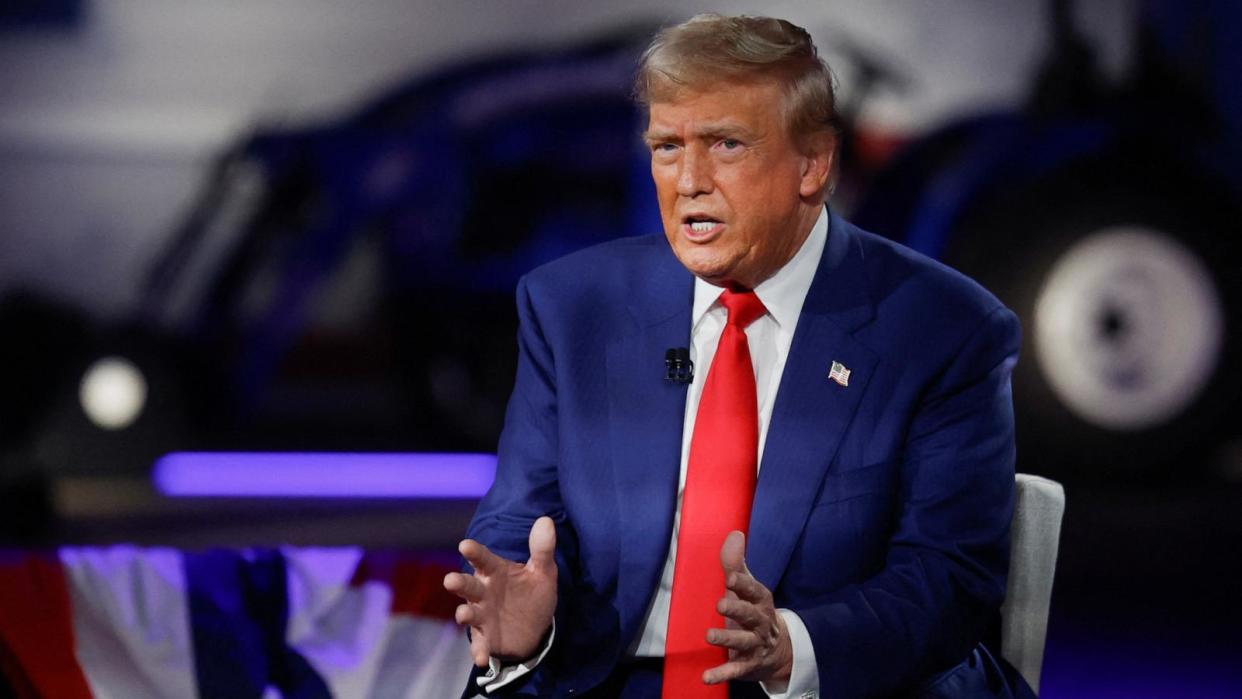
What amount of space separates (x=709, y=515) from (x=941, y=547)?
28 centimetres

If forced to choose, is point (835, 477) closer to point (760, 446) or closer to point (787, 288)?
point (760, 446)

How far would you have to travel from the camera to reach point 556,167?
5.89 metres

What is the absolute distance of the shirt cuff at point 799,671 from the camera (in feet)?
6.31

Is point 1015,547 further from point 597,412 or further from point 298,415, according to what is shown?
point 298,415

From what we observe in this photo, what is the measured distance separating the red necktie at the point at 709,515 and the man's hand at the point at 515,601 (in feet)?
0.55

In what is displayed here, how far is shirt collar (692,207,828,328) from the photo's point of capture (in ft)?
7.06

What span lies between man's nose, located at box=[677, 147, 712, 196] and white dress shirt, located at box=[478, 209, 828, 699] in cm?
16

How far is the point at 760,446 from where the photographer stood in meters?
2.10

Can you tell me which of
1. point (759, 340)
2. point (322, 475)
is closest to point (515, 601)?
point (759, 340)

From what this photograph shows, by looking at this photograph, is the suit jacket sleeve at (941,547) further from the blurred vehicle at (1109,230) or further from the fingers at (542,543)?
the blurred vehicle at (1109,230)

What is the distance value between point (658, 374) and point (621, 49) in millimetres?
3876

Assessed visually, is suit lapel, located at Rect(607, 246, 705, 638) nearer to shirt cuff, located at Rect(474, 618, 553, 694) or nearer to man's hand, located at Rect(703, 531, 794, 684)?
shirt cuff, located at Rect(474, 618, 553, 694)

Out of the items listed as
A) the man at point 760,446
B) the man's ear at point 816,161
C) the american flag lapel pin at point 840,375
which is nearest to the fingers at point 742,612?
the man at point 760,446

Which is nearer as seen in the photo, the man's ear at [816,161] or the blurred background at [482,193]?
the man's ear at [816,161]
